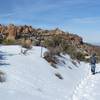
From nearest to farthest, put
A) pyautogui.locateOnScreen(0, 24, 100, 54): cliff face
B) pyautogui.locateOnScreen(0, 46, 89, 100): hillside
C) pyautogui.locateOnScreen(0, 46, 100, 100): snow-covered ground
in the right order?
pyautogui.locateOnScreen(0, 46, 89, 100): hillside → pyautogui.locateOnScreen(0, 46, 100, 100): snow-covered ground → pyautogui.locateOnScreen(0, 24, 100, 54): cliff face

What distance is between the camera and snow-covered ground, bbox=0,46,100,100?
41.8 ft

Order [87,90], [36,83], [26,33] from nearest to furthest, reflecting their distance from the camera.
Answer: [36,83]
[87,90]
[26,33]

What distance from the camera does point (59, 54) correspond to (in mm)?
26531

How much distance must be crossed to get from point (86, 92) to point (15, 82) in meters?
4.02

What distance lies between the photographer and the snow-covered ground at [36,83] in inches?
502

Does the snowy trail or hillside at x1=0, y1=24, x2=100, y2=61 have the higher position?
hillside at x1=0, y1=24, x2=100, y2=61

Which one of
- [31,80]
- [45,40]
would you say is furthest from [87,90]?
[45,40]

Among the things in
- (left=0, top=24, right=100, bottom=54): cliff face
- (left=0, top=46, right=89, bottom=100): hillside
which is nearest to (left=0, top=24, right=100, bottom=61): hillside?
(left=0, top=24, right=100, bottom=54): cliff face

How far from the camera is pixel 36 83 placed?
14859 millimetres

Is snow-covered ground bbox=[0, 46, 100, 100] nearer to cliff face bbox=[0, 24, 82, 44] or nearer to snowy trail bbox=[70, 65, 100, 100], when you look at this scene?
snowy trail bbox=[70, 65, 100, 100]


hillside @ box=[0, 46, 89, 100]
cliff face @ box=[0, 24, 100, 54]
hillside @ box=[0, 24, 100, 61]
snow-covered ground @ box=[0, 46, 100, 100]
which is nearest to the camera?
hillside @ box=[0, 46, 89, 100]

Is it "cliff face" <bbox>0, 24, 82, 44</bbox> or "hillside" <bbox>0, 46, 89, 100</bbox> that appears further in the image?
"cliff face" <bbox>0, 24, 82, 44</bbox>

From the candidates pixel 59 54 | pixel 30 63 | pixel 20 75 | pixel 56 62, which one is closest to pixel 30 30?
pixel 59 54

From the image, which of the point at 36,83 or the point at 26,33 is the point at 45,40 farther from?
the point at 26,33
